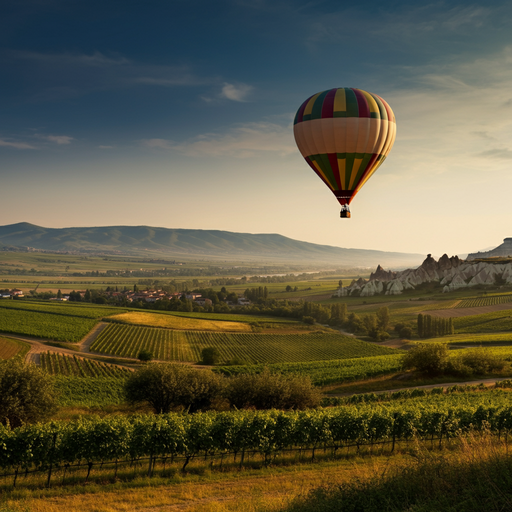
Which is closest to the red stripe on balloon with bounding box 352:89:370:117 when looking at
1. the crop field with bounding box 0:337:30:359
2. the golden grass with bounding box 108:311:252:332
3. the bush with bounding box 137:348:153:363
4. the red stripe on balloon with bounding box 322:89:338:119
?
the red stripe on balloon with bounding box 322:89:338:119

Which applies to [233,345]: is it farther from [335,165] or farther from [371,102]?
[371,102]

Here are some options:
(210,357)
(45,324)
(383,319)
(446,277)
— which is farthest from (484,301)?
(45,324)

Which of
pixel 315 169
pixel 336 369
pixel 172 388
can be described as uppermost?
pixel 315 169

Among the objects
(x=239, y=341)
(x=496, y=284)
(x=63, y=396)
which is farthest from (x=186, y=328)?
(x=496, y=284)

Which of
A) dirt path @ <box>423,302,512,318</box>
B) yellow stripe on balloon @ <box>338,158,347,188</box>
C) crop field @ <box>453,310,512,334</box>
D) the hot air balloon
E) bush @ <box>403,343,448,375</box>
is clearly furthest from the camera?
dirt path @ <box>423,302,512,318</box>

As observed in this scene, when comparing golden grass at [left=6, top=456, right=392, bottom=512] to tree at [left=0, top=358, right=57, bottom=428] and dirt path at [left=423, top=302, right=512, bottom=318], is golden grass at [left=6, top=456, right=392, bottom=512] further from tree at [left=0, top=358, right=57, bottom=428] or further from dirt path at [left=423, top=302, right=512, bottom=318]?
Answer: dirt path at [left=423, top=302, right=512, bottom=318]

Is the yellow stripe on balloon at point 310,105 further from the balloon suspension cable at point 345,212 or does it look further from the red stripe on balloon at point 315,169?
the balloon suspension cable at point 345,212
